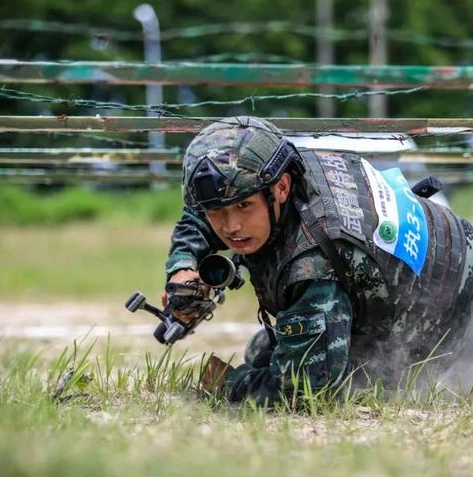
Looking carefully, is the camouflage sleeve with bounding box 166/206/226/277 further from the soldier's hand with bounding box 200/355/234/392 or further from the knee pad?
the knee pad

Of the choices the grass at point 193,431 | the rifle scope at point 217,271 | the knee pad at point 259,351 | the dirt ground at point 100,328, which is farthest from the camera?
the dirt ground at point 100,328

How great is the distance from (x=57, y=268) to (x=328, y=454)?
43.5ft

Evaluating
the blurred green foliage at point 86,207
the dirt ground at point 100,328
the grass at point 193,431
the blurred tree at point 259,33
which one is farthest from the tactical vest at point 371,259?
the blurred tree at point 259,33

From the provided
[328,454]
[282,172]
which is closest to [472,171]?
[282,172]

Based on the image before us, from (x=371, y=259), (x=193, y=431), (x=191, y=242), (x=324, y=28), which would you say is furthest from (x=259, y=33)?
(x=193, y=431)

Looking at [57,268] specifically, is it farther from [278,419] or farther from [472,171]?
[278,419]

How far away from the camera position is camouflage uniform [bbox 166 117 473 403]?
14.5 ft

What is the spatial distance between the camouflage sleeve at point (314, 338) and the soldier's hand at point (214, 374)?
1.06 feet

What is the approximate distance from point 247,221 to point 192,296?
0.52 meters

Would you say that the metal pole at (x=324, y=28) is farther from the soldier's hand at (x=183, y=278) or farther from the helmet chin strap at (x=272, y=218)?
the helmet chin strap at (x=272, y=218)

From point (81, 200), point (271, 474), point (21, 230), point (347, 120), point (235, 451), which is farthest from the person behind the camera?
point (81, 200)

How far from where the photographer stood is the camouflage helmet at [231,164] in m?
4.29

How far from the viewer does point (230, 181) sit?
428 centimetres

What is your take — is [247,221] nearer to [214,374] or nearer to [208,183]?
[208,183]
